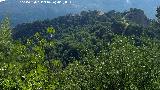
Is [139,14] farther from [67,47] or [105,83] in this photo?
[105,83]

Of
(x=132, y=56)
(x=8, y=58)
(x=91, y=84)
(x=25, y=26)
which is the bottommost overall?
(x=25, y=26)

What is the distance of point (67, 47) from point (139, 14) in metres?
60.0

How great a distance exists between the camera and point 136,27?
12075 cm

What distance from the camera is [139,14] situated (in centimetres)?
16038

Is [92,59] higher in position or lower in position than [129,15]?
higher

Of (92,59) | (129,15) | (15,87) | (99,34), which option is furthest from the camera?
(129,15)

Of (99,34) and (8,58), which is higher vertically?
(8,58)

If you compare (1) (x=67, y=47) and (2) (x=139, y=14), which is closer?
(1) (x=67, y=47)

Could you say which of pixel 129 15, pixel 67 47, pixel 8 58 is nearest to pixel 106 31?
pixel 67 47

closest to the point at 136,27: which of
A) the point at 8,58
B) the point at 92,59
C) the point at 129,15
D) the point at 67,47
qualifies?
the point at 67,47

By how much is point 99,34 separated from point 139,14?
158 ft

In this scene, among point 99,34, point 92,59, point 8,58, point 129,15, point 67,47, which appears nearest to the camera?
point 92,59

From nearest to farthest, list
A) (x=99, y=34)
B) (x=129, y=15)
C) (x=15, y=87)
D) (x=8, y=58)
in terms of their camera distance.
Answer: (x=15, y=87)
(x=8, y=58)
(x=99, y=34)
(x=129, y=15)

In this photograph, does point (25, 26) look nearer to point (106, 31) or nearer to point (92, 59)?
point (106, 31)
